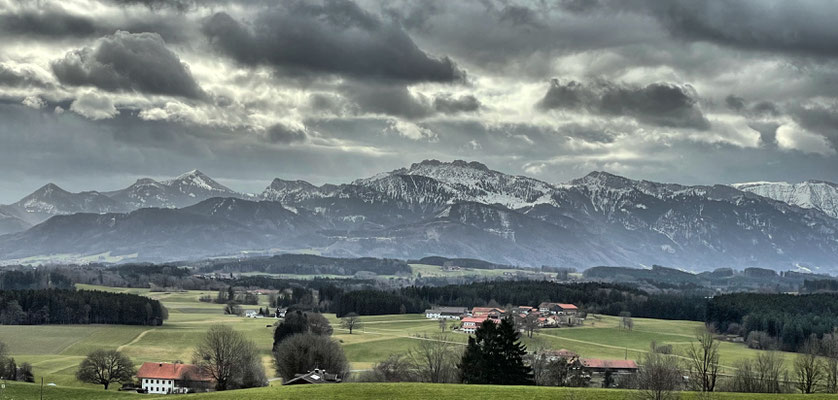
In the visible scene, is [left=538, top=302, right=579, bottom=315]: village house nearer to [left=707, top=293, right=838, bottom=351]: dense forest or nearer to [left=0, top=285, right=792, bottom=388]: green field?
[left=0, top=285, right=792, bottom=388]: green field

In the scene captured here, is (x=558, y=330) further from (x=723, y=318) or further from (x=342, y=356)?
(x=342, y=356)

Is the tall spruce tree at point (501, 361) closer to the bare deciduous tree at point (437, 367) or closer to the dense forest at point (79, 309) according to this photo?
the bare deciduous tree at point (437, 367)

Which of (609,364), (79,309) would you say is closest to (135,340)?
(79,309)

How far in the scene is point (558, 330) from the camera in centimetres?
15525

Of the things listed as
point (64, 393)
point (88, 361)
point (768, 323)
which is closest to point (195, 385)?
point (88, 361)

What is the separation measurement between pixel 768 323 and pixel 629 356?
153ft

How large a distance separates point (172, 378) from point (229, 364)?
384 inches

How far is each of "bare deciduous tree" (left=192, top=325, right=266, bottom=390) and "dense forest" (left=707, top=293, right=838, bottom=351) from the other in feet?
340

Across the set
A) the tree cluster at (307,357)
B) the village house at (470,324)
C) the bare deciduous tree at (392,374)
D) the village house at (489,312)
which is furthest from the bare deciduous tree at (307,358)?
the village house at (489,312)


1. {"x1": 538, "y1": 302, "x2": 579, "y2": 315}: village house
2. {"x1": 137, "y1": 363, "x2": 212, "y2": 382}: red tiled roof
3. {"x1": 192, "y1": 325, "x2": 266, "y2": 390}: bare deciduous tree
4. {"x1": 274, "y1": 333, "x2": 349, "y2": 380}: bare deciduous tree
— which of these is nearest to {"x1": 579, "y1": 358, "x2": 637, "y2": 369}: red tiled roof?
{"x1": 274, "y1": 333, "x2": 349, "y2": 380}: bare deciduous tree

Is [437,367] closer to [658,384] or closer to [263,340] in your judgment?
[658,384]

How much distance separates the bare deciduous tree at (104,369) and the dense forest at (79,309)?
65.1 metres

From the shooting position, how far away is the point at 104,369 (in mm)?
91312

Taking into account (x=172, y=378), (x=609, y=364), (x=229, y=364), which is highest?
(x=229, y=364)
